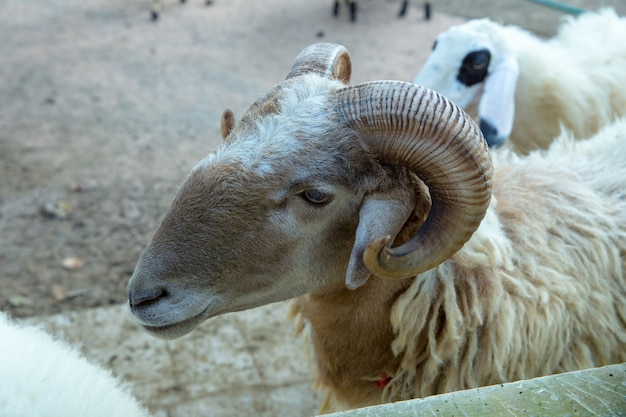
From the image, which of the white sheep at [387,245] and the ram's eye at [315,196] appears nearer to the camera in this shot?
the white sheep at [387,245]

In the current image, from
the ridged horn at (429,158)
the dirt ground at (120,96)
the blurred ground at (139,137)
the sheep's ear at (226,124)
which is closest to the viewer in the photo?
the ridged horn at (429,158)

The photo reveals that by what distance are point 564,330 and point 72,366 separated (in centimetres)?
188

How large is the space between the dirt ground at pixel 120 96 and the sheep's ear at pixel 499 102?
2.60m

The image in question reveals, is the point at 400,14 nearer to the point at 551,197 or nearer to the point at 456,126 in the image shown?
the point at 551,197

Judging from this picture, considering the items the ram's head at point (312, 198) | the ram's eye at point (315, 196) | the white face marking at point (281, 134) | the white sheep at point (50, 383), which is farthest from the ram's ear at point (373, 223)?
the white sheep at point (50, 383)

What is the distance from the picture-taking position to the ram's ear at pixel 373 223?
2.33 metres

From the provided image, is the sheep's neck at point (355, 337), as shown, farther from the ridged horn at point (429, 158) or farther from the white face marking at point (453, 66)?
the white face marking at point (453, 66)

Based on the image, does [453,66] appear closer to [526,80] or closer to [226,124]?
[526,80]

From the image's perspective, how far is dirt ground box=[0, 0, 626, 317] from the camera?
16.7ft

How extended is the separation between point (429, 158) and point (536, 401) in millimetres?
867

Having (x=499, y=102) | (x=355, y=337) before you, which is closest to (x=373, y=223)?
(x=355, y=337)

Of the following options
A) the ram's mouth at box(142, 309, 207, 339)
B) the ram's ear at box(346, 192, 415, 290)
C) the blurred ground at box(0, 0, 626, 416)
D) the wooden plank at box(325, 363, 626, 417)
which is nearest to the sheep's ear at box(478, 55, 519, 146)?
the blurred ground at box(0, 0, 626, 416)

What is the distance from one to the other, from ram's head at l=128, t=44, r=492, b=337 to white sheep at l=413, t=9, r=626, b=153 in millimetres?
2068

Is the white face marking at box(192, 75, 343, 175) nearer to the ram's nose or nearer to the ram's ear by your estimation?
the ram's ear
